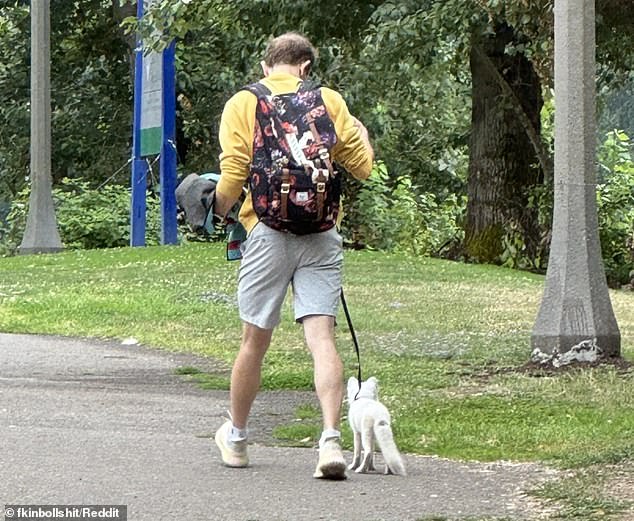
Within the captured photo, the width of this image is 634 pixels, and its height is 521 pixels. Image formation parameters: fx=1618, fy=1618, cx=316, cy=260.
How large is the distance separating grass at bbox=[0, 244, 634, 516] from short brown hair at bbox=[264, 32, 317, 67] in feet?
6.10

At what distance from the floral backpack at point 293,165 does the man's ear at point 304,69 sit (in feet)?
0.66

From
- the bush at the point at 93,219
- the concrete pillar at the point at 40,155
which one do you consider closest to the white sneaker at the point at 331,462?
the concrete pillar at the point at 40,155

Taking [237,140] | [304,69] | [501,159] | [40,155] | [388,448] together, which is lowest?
[388,448]

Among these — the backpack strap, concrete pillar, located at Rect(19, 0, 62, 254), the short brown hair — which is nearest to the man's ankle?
the backpack strap

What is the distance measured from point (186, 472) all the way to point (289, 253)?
95cm

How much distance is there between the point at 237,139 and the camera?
6.20 meters

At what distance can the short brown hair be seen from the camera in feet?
21.0

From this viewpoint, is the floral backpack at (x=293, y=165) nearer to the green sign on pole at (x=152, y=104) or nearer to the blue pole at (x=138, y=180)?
the green sign on pole at (x=152, y=104)

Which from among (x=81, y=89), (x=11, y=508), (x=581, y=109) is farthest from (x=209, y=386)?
(x=81, y=89)

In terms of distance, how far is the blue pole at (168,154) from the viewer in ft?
75.4

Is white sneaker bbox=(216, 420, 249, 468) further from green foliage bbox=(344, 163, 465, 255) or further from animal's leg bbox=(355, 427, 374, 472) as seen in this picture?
green foliage bbox=(344, 163, 465, 255)

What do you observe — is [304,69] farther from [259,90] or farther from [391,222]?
[391,222]

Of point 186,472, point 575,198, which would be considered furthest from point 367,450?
point 575,198

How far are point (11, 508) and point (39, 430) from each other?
2048 mm
